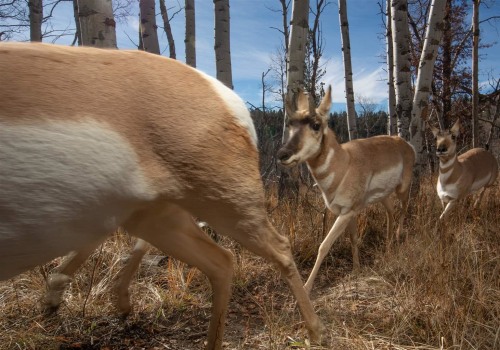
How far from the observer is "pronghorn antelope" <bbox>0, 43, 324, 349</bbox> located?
1411 mm

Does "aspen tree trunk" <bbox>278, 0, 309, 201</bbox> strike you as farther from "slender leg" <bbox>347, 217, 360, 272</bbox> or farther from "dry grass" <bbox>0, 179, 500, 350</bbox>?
"dry grass" <bbox>0, 179, 500, 350</bbox>

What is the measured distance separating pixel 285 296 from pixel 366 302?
0.67 metres

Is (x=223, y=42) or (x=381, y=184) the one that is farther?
(x=223, y=42)

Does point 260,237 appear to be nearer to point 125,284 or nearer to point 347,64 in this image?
point 125,284

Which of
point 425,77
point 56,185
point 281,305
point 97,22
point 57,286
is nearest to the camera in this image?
point 56,185

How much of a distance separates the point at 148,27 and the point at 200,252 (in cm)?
705

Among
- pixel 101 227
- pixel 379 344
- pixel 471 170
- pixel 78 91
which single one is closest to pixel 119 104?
pixel 78 91

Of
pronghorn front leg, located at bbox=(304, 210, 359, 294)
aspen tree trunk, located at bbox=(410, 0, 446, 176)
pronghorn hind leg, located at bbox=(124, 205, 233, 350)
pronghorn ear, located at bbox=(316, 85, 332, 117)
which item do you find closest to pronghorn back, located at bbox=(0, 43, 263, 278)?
pronghorn hind leg, located at bbox=(124, 205, 233, 350)

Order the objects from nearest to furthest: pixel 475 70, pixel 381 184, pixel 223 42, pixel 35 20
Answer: pixel 381 184, pixel 223 42, pixel 475 70, pixel 35 20

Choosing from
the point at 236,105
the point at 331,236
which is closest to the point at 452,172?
the point at 331,236

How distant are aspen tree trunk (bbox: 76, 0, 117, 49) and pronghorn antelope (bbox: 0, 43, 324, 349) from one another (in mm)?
1966

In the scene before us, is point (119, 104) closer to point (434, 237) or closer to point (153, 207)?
point (153, 207)

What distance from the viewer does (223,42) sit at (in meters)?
7.36

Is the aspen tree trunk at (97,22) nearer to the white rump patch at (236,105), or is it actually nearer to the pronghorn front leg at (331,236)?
the white rump patch at (236,105)
